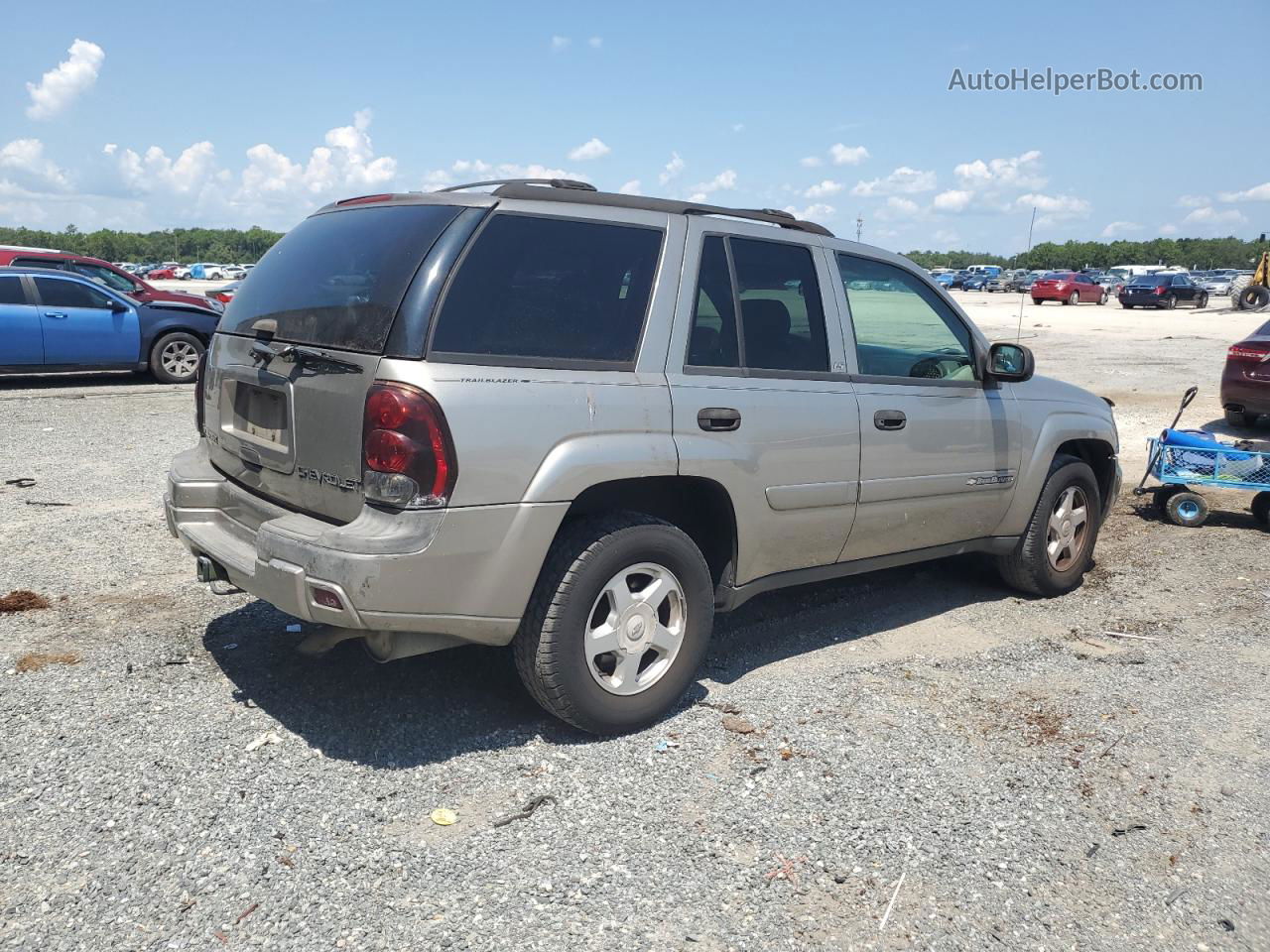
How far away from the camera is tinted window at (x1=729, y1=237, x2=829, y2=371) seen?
14.1 feet

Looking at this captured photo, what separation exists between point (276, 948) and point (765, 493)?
2404mm

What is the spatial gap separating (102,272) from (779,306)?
15.2 meters

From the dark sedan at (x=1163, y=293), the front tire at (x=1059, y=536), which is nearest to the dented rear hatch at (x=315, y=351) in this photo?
the front tire at (x=1059, y=536)

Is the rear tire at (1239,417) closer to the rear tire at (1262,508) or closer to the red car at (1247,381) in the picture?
the red car at (1247,381)

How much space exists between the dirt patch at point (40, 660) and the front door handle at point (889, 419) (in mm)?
3574

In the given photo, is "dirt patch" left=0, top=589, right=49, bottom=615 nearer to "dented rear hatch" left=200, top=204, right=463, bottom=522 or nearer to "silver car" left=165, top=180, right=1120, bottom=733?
"silver car" left=165, top=180, right=1120, bottom=733

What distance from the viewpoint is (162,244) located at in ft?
508

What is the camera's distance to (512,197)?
377 cm

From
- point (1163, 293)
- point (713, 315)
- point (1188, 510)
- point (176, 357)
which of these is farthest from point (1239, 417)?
point (1163, 293)

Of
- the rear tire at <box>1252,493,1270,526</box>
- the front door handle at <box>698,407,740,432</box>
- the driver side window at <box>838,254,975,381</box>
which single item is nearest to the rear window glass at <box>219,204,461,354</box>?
the front door handle at <box>698,407,740,432</box>

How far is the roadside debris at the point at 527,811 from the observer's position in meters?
3.34

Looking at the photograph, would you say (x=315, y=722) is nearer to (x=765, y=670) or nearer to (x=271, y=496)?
(x=271, y=496)

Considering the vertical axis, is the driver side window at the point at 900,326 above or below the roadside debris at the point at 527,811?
above

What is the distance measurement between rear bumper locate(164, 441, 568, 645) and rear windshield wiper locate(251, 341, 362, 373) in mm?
492
